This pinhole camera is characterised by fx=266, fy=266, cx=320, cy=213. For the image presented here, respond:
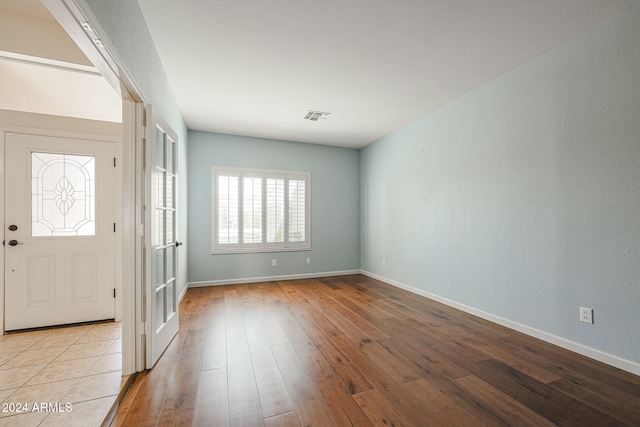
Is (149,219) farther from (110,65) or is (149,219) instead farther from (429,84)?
(429,84)

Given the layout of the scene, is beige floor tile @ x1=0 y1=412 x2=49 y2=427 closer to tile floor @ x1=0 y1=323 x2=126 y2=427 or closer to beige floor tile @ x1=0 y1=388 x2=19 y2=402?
tile floor @ x1=0 y1=323 x2=126 y2=427

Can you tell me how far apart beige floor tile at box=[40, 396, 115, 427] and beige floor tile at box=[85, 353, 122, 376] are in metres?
0.38

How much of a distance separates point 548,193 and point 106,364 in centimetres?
404

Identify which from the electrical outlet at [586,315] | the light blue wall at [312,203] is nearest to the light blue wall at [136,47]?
the light blue wall at [312,203]

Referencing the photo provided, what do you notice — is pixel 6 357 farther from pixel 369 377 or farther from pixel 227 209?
pixel 227 209

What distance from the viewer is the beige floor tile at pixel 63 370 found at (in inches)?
73.5

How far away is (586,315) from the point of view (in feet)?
7.17

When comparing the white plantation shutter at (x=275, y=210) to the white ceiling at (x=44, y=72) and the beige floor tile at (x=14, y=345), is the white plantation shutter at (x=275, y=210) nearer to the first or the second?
the white ceiling at (x=44, y=72)

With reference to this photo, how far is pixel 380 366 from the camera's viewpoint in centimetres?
205

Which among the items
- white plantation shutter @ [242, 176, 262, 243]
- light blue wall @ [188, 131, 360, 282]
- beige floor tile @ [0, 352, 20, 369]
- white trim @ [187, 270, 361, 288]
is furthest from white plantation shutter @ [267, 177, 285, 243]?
beige floor tile @ [0, 352, 20, 369]

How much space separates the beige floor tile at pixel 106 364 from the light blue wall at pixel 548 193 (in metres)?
3.59

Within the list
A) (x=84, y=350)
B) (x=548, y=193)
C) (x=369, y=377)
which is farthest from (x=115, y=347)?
(x=548, y=193)

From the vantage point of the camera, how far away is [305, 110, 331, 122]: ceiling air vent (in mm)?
3816

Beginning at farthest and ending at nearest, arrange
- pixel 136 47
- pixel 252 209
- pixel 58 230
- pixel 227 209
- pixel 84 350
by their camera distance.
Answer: pixel 252 209 → pixel 227 209 → pixel 58 230 → pixel 84 350 → pixel 136 47
